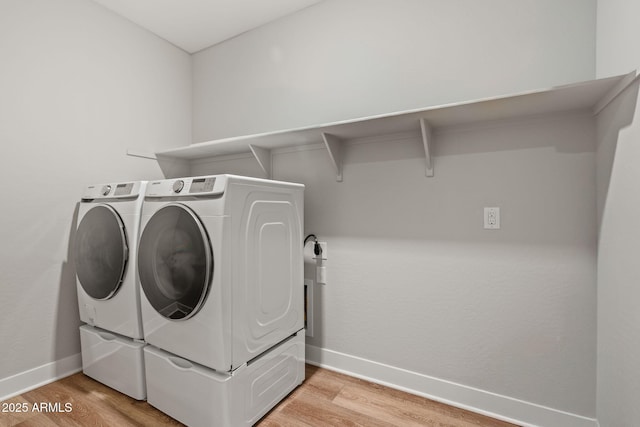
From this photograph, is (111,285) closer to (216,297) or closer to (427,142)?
(216,297)

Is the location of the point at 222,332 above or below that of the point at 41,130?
below

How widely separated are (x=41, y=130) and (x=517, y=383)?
10.5 ft

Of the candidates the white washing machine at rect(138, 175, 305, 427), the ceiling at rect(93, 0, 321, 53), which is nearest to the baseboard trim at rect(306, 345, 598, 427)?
the white washing machine at rect(138, 175, 305, 427)

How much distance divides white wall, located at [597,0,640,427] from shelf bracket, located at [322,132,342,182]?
1338 millimetres

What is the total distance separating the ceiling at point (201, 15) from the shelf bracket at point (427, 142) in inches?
52.0

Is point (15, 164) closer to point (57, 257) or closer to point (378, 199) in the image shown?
point (57, 257)

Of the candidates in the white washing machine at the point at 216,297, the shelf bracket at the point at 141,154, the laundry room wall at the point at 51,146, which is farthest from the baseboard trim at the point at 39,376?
the shelf bracket at the point at 141,154

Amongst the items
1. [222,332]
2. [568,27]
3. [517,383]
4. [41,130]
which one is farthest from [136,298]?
[568,27]

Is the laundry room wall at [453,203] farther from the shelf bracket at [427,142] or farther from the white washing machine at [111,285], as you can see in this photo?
the white washing machine at [111,285]

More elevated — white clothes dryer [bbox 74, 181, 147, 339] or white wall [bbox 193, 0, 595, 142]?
white wall [bbox 193, 0, 595, 142]

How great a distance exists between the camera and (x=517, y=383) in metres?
1.58

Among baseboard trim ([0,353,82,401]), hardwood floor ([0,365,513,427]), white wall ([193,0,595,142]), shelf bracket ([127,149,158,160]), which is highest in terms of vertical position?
white wall ([193,0,595,142])

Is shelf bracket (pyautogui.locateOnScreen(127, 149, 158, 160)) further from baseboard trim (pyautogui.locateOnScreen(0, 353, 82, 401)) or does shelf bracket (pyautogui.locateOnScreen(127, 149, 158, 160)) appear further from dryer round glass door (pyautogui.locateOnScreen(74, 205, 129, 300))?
baseboard trim (pyautogui.locateOnScreen(0, 353, 82, 401))

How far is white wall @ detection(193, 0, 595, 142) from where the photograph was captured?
150 centimetres
